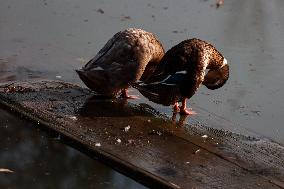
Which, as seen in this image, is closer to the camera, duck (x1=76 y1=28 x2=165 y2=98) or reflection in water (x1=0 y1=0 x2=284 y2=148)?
duck (x1=76 y1=28 x2=165 y2=98)

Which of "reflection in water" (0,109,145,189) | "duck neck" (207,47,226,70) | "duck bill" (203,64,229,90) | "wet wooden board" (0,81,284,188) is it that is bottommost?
"reflection in water" (0,109,145,189)

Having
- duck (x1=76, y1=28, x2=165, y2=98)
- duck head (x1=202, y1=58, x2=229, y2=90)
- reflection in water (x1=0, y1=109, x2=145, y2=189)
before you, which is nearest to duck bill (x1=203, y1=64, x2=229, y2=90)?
duck head (x1=202, y1=58, x2=229, y2=90)

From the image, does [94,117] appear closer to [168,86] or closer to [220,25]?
[168,86]

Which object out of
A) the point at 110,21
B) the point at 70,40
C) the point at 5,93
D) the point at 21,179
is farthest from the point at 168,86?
the point at 110,21

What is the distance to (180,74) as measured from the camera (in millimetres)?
5320

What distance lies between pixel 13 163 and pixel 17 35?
357 cm

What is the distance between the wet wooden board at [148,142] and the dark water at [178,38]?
42cm

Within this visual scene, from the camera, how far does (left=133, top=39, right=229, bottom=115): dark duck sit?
5266 mm

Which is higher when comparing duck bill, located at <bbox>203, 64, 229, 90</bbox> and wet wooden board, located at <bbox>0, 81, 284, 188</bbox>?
duck bill, located at <bbox>203, 64, 229, 90</bbox>

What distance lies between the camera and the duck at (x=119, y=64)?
5.30 metres

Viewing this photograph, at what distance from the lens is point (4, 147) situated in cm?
448

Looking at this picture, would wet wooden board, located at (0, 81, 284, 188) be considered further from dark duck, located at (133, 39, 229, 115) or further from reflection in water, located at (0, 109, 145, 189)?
dark duck, located at (133, 39, 229, 115)

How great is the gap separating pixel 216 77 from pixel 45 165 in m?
2.18

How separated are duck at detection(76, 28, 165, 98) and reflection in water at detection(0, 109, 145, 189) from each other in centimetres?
87
